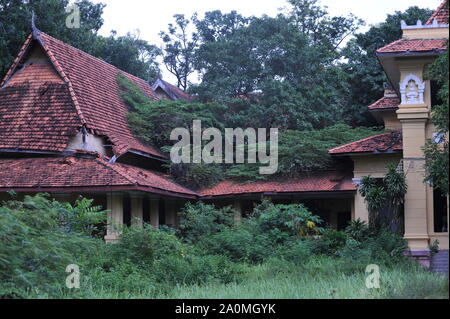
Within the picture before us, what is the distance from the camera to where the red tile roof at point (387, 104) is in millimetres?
22766

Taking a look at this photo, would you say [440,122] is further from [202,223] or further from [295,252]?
[202,223]

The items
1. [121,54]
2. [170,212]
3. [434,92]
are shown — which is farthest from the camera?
[121,54]

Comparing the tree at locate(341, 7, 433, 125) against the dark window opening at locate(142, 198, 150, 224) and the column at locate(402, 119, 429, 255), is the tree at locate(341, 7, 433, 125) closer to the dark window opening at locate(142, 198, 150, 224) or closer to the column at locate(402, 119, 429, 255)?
the dark window opening at locate(142, 198, 150, 224)

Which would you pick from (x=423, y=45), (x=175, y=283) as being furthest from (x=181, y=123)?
(x=175, y=283)

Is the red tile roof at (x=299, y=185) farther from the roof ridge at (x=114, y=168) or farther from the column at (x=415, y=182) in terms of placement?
the roof ridge at (x=114, y=168)

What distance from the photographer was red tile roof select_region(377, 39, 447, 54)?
16.8 metres

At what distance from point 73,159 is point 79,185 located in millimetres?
1911

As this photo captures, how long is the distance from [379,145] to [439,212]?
371 centimetres

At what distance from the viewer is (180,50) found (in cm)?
4100

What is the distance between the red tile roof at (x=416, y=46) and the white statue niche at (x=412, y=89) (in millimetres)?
766

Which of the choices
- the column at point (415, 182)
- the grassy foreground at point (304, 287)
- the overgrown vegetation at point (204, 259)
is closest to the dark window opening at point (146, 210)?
the overgrown vegetation at point (204, 259)

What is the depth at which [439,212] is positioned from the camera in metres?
17.3

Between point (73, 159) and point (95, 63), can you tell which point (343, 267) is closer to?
point (73, 159)

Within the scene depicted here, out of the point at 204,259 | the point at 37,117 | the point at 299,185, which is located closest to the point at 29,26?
the point at 37,117
